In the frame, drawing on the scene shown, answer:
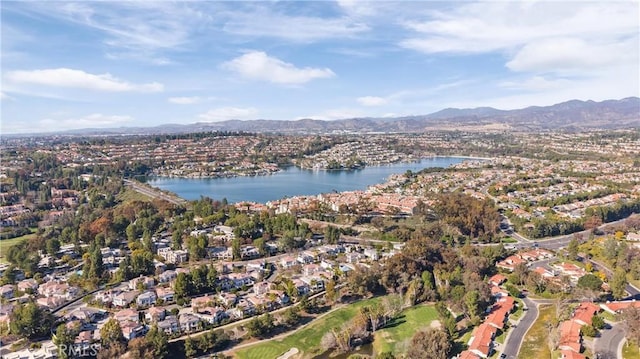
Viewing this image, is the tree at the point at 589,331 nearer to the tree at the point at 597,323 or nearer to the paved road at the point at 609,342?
the paved road at the point at 609,342

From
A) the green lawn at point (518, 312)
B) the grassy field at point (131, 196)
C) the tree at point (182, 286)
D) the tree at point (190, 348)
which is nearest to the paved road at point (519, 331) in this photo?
the green lawn at point (518, 312)

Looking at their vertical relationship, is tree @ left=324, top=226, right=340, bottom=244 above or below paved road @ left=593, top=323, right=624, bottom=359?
above

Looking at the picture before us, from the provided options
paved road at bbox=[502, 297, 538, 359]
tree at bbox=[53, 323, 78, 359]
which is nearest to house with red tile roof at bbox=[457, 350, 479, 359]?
paved road at bbox=[502, 297, 538, 359]

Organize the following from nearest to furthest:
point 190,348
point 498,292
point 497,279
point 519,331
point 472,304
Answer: point 190,348, point 519,331, point 472,304, point 498,292, point 497,279

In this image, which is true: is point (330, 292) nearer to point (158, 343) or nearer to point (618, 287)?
point (158, 343)

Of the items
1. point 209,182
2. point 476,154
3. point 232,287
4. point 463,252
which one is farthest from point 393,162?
point 232,287

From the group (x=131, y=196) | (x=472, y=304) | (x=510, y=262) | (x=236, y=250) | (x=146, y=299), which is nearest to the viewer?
(x=472, y=304)

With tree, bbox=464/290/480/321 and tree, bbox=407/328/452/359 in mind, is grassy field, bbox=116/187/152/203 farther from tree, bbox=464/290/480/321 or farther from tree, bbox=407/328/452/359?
tree, bbox=407/328/452/359

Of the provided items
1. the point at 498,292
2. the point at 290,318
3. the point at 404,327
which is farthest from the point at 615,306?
the point at 290,318

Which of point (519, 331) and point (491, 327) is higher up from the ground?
point (491, 327)
